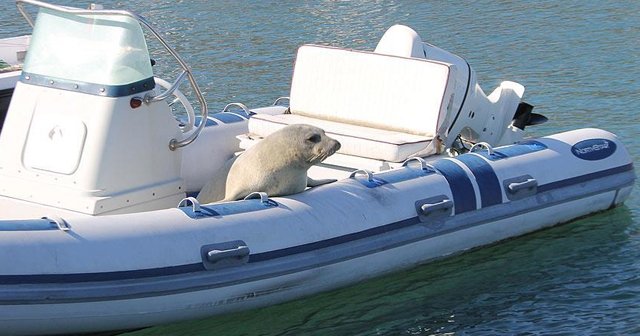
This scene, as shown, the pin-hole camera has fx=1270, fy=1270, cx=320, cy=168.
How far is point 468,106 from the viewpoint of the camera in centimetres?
812

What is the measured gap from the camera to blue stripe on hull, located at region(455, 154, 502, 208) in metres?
7.48

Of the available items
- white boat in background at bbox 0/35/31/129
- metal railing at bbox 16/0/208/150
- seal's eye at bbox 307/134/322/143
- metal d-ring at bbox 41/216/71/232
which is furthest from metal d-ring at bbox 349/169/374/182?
white boat in background at bbox 0/35/31/129

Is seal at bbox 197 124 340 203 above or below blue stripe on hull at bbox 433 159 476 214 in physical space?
above

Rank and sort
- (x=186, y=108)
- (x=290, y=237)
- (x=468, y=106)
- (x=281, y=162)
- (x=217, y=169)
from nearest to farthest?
(x=290, y=237) → (x=281, y=162) → (x=186, y=108) → (x=217, y=169) → (x=468, y=106)

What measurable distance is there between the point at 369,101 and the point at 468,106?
0.67 metres

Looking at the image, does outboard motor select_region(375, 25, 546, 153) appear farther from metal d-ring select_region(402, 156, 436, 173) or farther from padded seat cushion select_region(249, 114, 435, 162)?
metal d-ring select_region(402, 156, 436, 173)

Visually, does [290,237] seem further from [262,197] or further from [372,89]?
[372,89]

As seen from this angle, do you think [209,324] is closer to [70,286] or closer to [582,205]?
[70,286]

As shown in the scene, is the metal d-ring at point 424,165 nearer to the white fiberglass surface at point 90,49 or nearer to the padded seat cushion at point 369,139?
the padded seat cushion at point 369,139

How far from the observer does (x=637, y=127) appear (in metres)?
10.5

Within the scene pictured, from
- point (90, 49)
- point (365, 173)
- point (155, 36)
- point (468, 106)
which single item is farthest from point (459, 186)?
point (90, 49)

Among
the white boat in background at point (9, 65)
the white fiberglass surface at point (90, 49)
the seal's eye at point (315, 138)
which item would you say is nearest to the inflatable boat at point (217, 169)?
the white fiberglass surface at point (90, 49)

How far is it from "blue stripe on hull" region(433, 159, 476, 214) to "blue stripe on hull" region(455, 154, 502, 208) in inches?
3.0

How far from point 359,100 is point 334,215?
4.42ft
